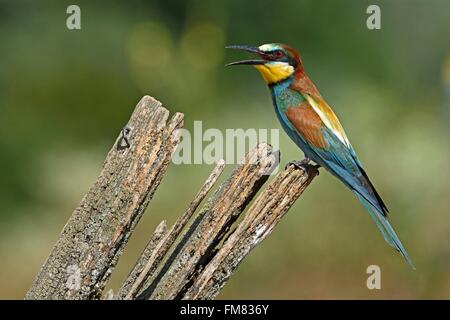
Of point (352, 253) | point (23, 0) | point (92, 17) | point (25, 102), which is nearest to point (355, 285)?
point (352, 253)

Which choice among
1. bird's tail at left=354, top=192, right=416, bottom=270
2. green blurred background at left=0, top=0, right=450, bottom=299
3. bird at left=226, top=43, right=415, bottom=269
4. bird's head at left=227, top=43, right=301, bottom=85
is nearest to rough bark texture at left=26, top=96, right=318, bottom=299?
bird's tail at left=354, top=192, right=416, bottom=270

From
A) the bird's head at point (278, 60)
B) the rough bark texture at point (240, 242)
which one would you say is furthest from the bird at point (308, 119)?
the rough bark texture at point (240, 242)

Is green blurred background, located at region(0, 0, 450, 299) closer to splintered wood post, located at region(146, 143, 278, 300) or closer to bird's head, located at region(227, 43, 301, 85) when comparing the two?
bird's head, located at region(227, 43, 301, 85)

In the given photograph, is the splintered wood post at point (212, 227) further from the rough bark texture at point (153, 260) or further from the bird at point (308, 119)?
the bird at point (308, 119)

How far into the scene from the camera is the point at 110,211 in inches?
88.0

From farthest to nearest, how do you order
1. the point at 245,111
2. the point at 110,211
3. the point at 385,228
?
the point at 245,111
the point at 385,228
the point at 110,211

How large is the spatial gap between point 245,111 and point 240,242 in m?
3.09

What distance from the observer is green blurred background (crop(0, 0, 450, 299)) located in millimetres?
4418

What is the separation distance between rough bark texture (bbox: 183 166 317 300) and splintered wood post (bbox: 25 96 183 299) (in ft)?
0.70

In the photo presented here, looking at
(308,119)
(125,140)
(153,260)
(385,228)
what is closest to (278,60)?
(308,119)

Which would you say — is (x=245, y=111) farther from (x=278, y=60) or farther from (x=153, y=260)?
(x=153, y=260)

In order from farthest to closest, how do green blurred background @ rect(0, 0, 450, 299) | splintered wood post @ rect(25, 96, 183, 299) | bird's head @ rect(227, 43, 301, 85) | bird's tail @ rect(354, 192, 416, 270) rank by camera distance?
1. green blurred background @ rect(0, 0, 450, 299)
2. bird's head @ rect(227, 43, 301, 85)
3. bird's tail @ rect(354, 192, 416, 270)
4. splintered wood post @ rect(25, 96, 183, 299)

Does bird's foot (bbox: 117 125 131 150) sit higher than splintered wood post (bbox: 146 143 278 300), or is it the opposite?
bird's foot (bbox: 117 125 131 150)

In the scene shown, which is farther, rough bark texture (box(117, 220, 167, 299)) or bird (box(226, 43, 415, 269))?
bird (box(226, 43, 415, 269))
